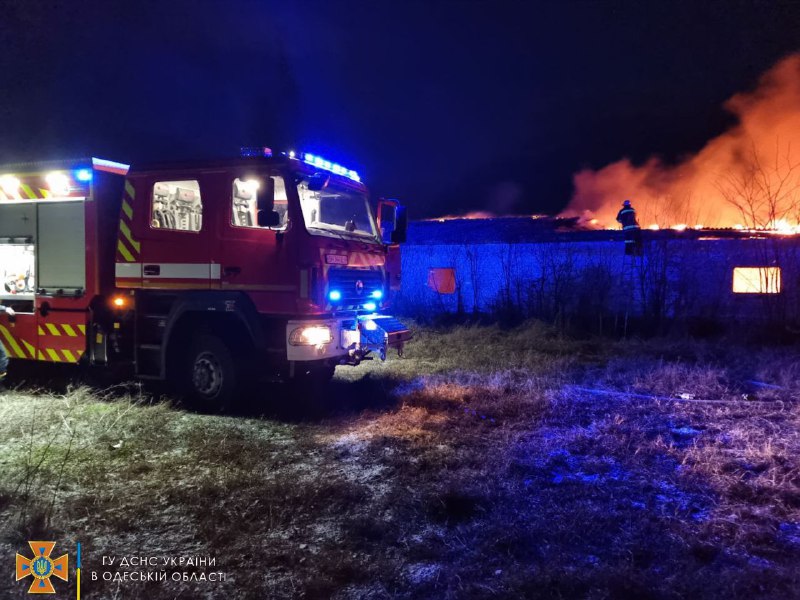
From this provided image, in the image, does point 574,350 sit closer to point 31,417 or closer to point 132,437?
point 132,437

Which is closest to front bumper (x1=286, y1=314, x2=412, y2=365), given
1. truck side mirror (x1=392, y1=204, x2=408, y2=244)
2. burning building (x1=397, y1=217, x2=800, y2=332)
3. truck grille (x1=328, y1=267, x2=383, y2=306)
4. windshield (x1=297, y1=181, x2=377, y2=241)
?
truck grille (x1=328, y1=267, x2=383, y2=306)

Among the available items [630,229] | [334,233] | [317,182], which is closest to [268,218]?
[317,182]

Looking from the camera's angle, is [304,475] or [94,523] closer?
[94,523]

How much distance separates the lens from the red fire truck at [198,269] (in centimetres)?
573

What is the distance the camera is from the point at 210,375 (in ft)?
20.6

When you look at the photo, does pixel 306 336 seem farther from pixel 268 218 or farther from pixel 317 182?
pixel 317 182

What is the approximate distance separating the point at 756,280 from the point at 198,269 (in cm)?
1317

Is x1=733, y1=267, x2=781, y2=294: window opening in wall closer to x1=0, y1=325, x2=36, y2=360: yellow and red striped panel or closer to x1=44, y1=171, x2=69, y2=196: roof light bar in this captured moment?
x1=44, y1=171, x2=69, y2=196: roof light bar

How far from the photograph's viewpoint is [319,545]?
3275mm

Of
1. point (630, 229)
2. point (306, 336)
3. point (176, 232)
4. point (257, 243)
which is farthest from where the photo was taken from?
point (630, 229)

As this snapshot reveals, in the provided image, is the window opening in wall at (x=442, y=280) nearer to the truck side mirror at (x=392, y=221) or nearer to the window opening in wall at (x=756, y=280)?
the window opening in wall at (x=756, y=280)

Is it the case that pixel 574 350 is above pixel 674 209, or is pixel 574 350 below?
below

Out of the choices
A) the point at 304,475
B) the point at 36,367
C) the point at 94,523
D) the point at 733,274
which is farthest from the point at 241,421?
the point at 733,274

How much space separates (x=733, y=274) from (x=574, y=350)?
5.52m
